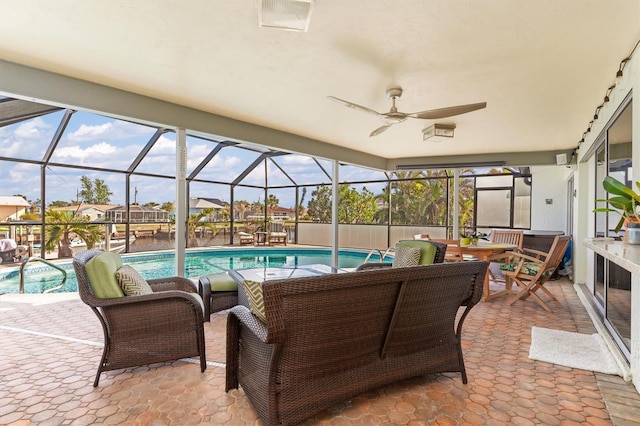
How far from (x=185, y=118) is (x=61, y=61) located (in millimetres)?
1417

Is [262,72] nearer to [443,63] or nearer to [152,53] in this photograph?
[152,53]

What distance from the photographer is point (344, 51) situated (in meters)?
2.72

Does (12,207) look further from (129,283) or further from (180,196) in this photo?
(129,283)

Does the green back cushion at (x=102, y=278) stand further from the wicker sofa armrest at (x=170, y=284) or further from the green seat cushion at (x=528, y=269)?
the green seat cushion at (x=528, y=269)

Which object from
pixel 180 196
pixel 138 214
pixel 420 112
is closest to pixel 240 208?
pixel 138 214

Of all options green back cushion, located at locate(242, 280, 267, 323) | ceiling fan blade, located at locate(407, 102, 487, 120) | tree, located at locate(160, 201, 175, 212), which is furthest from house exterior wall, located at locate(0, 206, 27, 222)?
ceiling fan blade, located at locate(407, 102, 487, 120)

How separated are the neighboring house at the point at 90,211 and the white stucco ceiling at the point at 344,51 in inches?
225

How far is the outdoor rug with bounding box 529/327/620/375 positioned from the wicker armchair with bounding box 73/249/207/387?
2.79 metres

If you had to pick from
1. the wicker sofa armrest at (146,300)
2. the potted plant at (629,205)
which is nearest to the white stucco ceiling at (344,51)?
the potted plant at (629,205)

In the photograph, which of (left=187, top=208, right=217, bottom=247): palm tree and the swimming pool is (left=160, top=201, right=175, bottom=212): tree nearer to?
(left=187, top=208, right=217, bottom=247): palm tree

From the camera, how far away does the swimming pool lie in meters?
6.50

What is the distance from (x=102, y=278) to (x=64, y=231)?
6.76 metres

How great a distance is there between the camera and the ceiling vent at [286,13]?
197 cm

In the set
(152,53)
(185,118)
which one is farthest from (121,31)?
(185,118)
